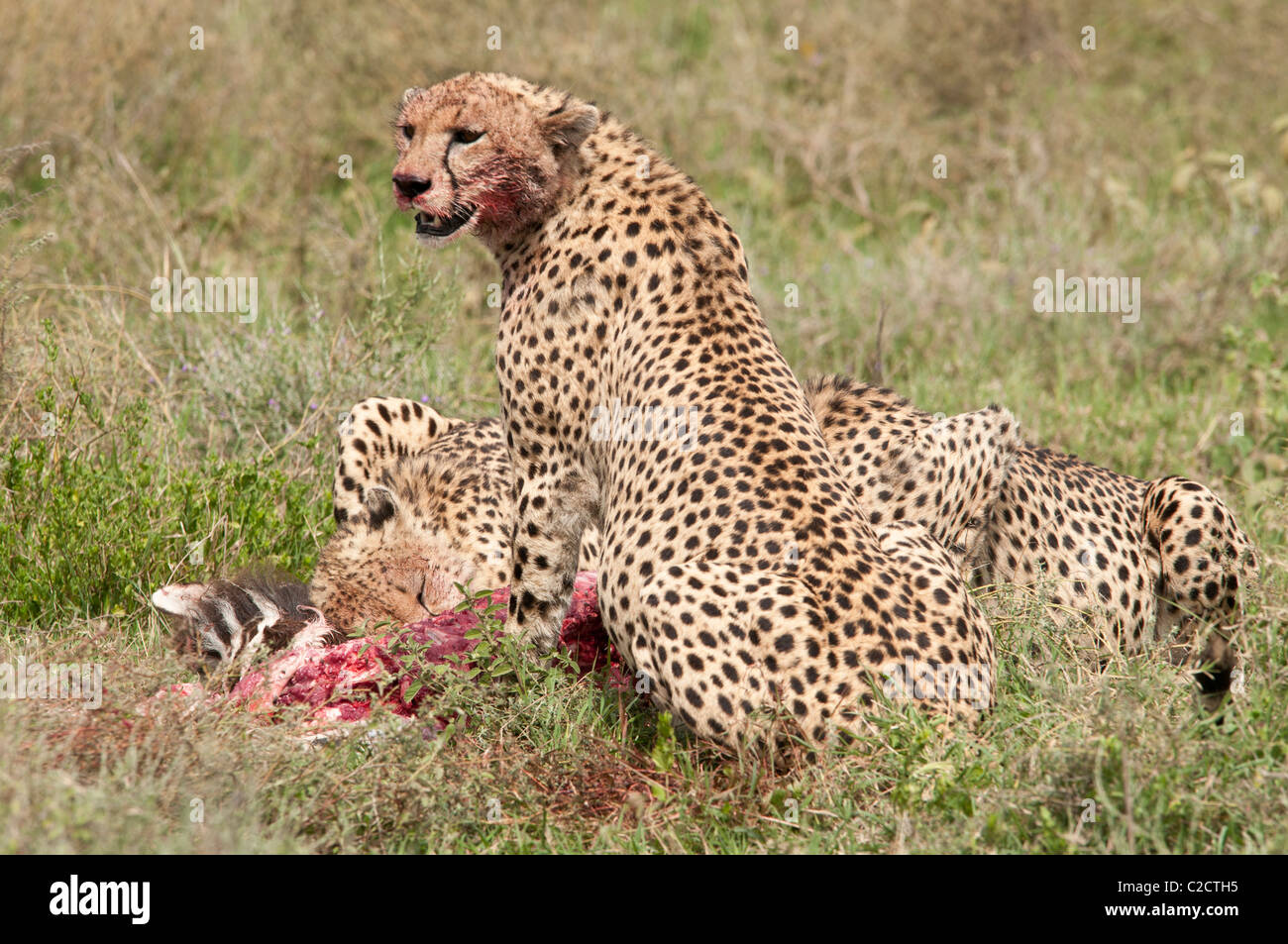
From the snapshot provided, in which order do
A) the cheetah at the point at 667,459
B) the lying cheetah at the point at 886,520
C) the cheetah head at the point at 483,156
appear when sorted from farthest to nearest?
the lying cheetah at the point at 886,520 < the cheetah head at the point at 483,156 < the cheetah at the point at 667,459

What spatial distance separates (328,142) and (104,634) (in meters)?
4.69

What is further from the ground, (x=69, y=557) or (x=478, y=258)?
(x=478, y=258)

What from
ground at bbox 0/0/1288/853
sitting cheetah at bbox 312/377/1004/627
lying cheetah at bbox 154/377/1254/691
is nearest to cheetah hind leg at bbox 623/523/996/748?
ground at bbox 0/0/1288/853

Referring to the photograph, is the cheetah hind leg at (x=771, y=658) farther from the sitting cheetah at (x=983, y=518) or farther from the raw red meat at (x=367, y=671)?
the sitting cheetah at (x=983, y=518)

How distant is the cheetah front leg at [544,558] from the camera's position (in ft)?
13.5

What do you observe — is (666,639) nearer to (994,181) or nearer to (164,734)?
(164,734)

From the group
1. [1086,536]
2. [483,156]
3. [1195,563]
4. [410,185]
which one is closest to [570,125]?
[483,156]

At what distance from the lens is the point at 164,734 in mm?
3328

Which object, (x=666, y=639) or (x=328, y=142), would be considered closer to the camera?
(x=666, y=639)

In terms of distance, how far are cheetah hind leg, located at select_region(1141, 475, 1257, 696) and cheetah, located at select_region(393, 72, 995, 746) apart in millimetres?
1240

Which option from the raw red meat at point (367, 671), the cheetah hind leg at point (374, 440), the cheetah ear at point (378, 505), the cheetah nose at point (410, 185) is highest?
the cheetah nose at point (410, 185)

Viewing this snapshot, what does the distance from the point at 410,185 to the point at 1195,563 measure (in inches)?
110

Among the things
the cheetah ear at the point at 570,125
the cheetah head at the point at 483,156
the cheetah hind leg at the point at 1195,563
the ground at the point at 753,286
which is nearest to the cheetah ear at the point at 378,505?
the ground at the point at 753,286
